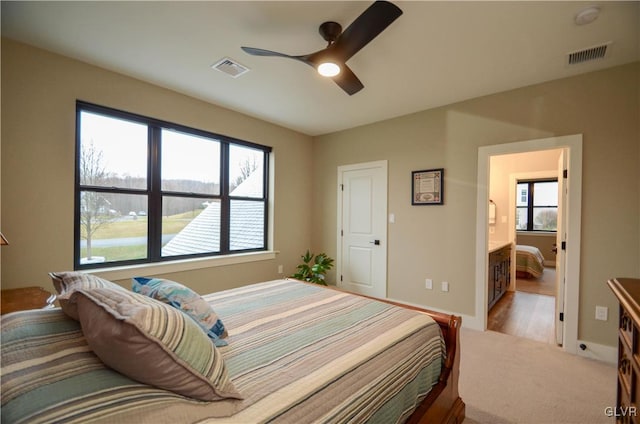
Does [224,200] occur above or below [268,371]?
above

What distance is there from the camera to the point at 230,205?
379 centimetres

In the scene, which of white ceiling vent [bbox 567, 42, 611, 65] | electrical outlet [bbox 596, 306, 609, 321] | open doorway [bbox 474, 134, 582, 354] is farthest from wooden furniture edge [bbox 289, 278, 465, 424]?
white ceiling vent [bbox 567, 42, 611, 65]

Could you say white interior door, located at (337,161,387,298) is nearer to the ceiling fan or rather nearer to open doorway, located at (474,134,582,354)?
open doorway, located at (474,134,582,354)

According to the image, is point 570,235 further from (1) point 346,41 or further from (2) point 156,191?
(2) point 156,191

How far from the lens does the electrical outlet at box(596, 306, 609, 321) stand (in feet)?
8.08

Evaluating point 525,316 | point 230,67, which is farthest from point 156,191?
point 525,316

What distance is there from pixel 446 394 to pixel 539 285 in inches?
191

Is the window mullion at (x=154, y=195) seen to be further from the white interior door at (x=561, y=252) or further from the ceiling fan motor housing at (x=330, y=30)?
the white interior door at (x=561, y=252)

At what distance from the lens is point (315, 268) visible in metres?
4.10

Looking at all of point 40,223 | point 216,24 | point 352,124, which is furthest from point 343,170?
point 40,223

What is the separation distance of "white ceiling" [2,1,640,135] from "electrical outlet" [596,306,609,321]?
2154 mm

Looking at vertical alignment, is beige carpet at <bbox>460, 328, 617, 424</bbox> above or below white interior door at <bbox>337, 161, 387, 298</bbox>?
below

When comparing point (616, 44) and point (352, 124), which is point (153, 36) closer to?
point (352, 124)

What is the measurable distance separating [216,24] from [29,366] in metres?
2.15
